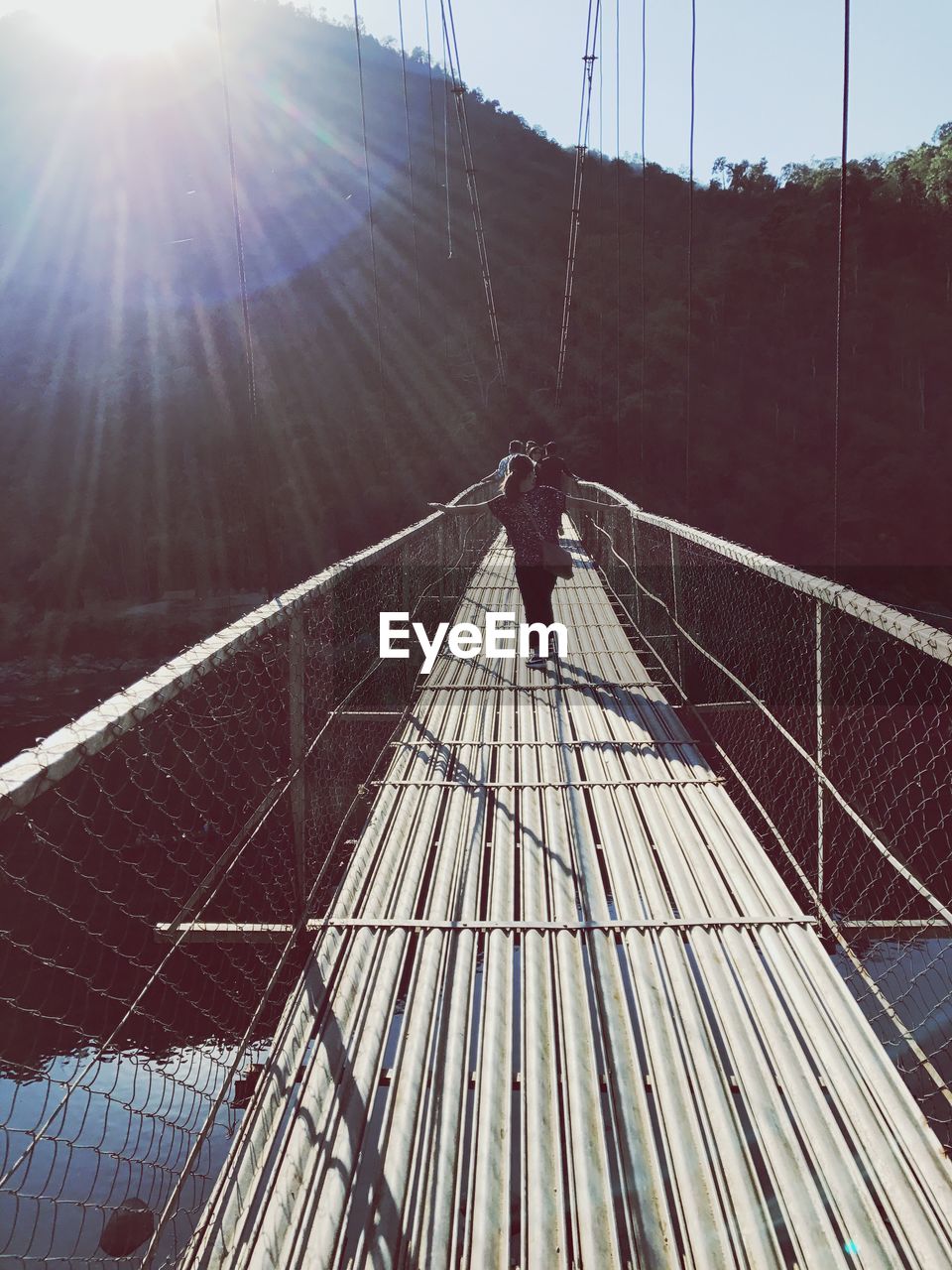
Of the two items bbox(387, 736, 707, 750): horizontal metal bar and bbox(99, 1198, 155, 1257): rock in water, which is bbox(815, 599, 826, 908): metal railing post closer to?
bbox(387, 736, 707, 750): horizontal metal bar

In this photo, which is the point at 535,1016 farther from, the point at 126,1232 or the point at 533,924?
the point at 126,1232

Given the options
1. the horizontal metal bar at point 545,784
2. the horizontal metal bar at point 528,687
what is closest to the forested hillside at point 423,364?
the horizontal metal bar at point 528,687

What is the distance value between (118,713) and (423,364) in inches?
1453

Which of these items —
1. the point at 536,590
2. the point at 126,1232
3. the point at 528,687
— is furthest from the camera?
the point at 126,1232

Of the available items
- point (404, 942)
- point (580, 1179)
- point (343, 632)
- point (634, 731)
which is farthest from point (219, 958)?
point (580, 1179)

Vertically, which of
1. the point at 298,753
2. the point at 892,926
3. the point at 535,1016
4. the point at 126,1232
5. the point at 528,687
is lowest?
the point at 126,1232

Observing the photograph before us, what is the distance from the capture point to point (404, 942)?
1.76m

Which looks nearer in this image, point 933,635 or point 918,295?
point 933,635

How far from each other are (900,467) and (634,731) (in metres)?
33.2

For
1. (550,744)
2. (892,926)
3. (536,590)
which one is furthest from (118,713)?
(536,590)

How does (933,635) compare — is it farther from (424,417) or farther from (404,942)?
(424,417)

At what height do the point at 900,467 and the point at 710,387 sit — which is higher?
the point at 710,387

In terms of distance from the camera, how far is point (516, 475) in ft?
12.3

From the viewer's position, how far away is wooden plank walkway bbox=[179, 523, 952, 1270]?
1137 millimetres
